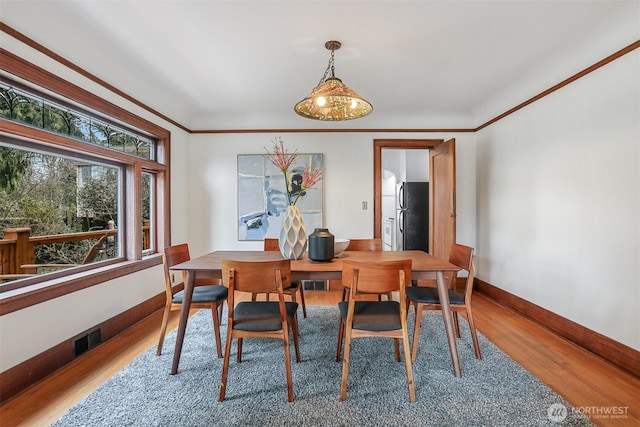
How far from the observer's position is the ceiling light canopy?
225cm

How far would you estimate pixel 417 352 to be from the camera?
2363 millimetres

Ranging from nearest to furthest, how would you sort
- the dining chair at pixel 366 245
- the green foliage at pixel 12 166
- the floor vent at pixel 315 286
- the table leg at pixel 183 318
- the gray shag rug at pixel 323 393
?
the gray shag rug at pixel 323 393
the green foliage at pixel 12 166
the table leg at pixel 183 318
the dining chair at pixel 366 245
the floor vent at pixel 315 286

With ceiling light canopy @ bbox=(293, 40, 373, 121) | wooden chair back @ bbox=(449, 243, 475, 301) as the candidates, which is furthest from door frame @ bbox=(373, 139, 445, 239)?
wooden chair back @ bbox=(449, 243, 475, 301)

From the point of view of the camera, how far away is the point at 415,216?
5691 millimetres

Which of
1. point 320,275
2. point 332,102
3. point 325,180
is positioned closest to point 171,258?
point 320,275

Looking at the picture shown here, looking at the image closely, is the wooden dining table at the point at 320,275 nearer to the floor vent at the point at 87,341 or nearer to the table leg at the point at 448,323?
the table leg at the point at 448,323

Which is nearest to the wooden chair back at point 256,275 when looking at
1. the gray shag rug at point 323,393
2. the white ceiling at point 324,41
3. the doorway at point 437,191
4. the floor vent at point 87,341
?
the gray shag rug at point 323,393

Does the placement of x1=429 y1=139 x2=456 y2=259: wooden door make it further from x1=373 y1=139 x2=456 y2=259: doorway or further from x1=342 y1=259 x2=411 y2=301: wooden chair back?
x1=342 y1=259 x2=411 y2=301: wooden chair back

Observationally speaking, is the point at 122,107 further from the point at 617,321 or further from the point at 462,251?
the point at 617,321

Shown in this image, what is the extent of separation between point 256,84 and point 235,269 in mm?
→ 2183

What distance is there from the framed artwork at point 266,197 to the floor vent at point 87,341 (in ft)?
6.87

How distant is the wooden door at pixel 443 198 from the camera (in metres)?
3.75

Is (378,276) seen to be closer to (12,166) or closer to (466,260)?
(466,260)

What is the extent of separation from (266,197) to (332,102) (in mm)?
2132
